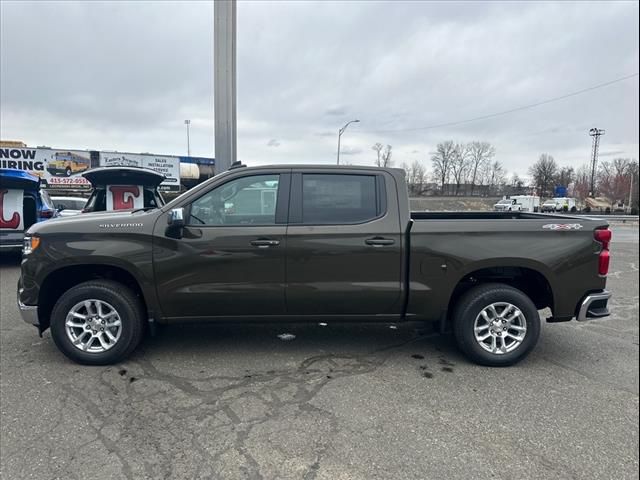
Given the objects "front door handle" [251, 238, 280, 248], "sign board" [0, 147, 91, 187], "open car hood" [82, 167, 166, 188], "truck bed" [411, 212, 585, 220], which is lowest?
"front door handle" [251, 238, 280, 248]

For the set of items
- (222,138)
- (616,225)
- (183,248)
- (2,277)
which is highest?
(222,138)

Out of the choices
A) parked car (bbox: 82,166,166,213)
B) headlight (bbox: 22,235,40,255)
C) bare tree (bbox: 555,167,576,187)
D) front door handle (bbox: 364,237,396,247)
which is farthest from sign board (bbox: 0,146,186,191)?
bare tree (bbox: 555,167,576,187)

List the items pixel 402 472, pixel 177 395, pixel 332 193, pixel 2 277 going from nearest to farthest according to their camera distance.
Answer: pixel 402 472 < pixel 177 395 < pixel 332 193 < pixel 2 277

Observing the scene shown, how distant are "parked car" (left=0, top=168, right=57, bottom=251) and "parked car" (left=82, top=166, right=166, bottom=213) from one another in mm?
1042

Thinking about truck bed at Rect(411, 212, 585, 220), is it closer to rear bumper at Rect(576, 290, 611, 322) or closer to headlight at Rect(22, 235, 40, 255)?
rear bumper at Rect(576, 290, 611, 322)

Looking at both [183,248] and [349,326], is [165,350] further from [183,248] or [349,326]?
[349,326]

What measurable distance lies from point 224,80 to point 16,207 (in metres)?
5.21

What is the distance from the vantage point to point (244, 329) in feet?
15.8

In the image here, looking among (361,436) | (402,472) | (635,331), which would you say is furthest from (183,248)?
(635,331)

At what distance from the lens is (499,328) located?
12.9 ft

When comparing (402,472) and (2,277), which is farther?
(2,277)

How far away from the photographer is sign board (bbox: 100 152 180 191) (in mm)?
32812

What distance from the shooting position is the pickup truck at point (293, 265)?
3762 mm

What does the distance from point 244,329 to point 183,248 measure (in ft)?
4.88
